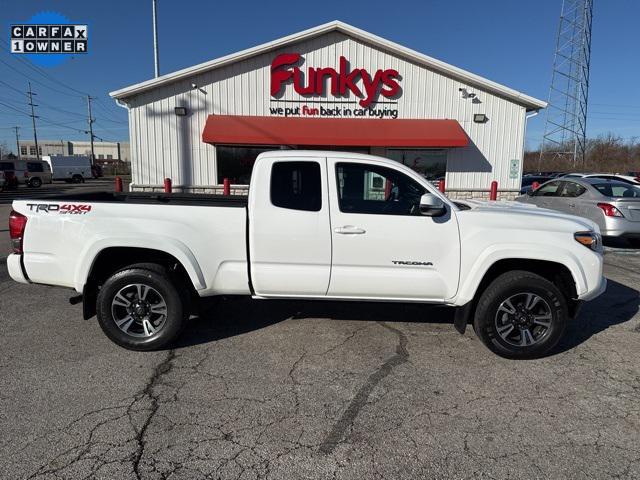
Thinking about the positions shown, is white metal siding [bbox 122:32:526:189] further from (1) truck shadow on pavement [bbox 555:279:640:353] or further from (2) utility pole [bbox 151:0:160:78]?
(1) truck shadow on pavement [bbox 555:279:640:353]

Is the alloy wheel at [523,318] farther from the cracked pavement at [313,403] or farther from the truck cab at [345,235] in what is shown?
the truck cab at [345,235]

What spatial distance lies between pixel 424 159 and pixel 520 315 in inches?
443

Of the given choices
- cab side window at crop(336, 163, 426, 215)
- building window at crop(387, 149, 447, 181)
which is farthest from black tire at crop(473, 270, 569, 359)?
building window at crop(387, 149, 447, 181)

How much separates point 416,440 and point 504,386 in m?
1.13

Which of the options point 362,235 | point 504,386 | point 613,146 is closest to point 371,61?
point 362,235

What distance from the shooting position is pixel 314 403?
3129 millimetres

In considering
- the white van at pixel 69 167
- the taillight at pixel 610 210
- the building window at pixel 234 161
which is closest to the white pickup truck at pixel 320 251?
the taillight at pixel 610 210

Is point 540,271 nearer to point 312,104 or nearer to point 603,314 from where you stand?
point 603,314

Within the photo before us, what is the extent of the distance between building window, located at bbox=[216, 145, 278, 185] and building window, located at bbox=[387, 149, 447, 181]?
4.62 meters

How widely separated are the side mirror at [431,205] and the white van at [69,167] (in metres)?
42.0

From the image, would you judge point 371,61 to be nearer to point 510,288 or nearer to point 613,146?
point 510,288

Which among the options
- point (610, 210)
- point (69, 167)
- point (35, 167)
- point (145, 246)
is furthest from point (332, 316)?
point (69, 167)

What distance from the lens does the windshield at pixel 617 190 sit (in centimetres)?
915

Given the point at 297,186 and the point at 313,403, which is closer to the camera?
the point at 313,403
